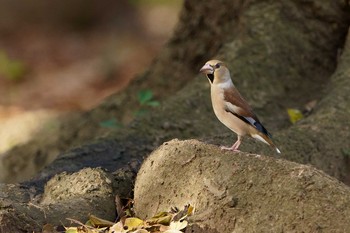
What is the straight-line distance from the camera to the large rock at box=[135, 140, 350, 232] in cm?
445

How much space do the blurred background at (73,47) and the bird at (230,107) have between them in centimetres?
747

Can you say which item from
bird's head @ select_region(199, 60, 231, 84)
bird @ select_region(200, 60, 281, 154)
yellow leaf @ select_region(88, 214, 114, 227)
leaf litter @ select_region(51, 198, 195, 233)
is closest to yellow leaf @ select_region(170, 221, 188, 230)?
leaf litter @ select_region(51, 198, 195, 233)

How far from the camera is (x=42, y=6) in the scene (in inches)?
674

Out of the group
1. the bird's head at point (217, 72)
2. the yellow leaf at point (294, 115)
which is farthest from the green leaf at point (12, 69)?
the bird's head at point (217, 72)

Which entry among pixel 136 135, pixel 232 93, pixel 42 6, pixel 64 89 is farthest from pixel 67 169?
pixel 42 6

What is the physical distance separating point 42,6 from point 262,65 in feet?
33.1

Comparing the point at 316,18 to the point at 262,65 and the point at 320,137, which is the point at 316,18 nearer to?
the point at 262,65

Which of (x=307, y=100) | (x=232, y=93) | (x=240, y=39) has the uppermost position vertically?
(x=232, y=93)

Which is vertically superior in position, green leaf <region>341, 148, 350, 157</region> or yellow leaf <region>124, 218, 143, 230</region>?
yellow leaf <region>124, 218, 143, 230</region>

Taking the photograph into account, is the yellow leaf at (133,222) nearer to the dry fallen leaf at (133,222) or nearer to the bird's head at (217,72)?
the dry fallen leaf at (133,222)

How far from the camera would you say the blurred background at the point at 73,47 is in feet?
45.9

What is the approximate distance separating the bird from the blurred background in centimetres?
747

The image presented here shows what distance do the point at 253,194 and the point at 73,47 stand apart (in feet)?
39.2

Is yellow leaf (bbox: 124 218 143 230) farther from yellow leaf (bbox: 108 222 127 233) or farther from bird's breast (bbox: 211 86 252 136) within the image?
bird's breast (bbox: 211 86 252 136)
